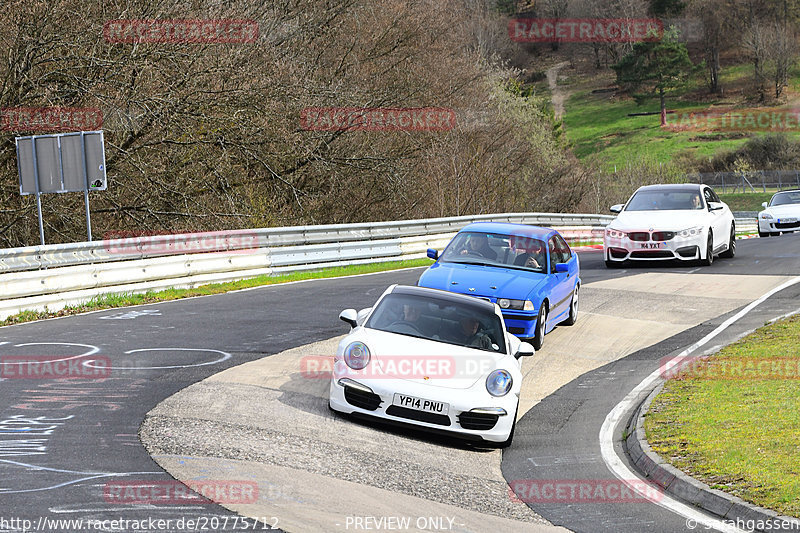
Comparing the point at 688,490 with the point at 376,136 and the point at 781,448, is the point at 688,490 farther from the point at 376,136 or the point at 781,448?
the point at 376,136

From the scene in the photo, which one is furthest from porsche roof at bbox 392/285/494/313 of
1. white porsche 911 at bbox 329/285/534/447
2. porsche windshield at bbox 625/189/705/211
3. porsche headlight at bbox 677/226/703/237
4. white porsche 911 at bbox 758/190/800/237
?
white porsche 911 at bbox 758/190/800/237

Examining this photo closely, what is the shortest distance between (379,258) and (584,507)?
17.6 meters

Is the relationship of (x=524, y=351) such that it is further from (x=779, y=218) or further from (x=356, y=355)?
(x=779, y=218)

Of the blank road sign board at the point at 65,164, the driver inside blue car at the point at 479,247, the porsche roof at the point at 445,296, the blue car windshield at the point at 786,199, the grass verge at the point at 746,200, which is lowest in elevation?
the grass verge at the point at 746,200

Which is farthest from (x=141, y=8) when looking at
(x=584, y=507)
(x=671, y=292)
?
(x=584, y=507)

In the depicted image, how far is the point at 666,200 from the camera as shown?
21297 mm

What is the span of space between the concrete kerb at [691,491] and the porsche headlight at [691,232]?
11.9 metres

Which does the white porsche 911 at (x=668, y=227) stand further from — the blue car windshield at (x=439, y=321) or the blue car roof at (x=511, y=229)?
the blue car windshield at (x=439, y=321)

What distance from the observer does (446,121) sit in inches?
1403

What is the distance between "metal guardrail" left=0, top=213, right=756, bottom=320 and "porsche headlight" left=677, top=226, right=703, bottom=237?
25.1 ft

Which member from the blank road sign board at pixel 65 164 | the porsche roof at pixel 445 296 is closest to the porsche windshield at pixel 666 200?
the blank road sign board at pixel 65 164

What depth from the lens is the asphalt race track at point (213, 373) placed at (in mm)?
6418

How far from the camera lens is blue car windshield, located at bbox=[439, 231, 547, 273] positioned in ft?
45.1

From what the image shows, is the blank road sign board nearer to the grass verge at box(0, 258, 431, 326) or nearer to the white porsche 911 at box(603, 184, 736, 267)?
the grass verge at box(0, 258, 431, 326)
